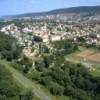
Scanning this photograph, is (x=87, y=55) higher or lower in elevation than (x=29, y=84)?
lower

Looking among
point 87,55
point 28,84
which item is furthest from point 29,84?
point 87,55

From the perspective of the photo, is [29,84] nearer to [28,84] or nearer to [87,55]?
[28,84]

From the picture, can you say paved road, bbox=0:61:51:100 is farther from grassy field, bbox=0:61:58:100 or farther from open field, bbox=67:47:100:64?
open field, bbox=67:47:100:64

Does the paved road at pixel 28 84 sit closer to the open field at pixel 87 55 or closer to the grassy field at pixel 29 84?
the grassy field at pixel 29 84

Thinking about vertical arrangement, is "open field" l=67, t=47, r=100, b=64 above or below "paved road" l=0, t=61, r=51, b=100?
below

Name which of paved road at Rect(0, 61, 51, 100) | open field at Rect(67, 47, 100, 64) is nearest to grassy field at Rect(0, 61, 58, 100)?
paved road at Rect(0, 61, 51, 100)

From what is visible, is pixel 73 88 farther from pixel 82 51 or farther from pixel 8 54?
pixel 82 51

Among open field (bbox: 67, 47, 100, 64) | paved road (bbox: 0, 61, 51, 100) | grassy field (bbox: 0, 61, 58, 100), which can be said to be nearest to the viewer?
paved road (bbox: 0, 61, 51, 100)

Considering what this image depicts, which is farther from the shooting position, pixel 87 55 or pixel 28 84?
pixel 87 55

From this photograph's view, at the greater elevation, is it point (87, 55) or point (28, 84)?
point (28, 84)

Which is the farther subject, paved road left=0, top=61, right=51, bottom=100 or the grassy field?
the grassy field

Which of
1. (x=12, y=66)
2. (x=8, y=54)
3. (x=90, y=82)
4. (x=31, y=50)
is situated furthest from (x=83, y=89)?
(x=31, y=50)
